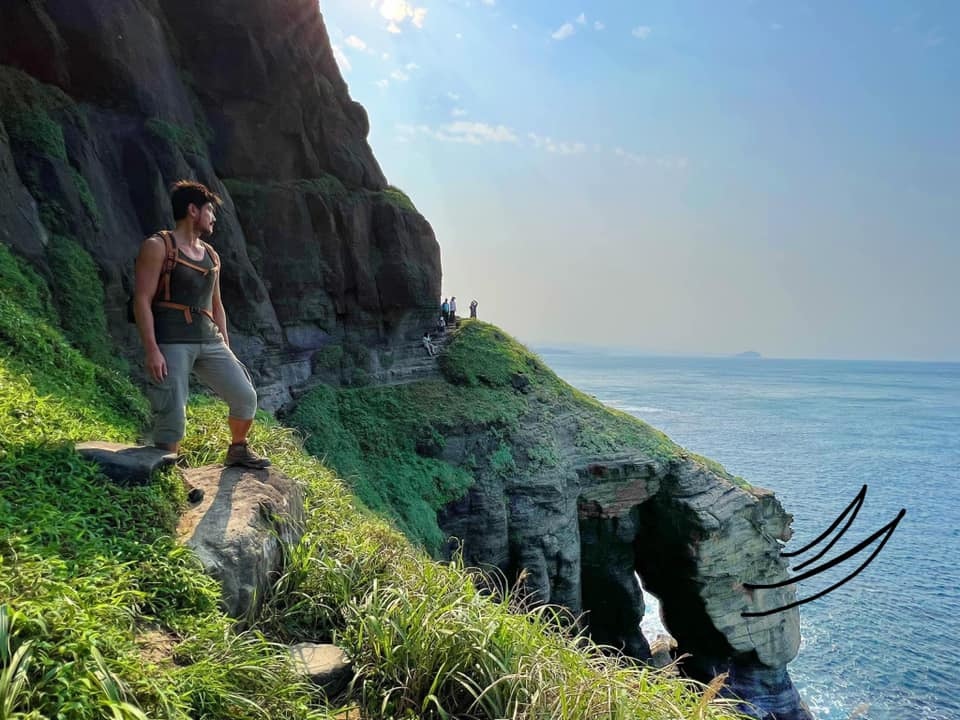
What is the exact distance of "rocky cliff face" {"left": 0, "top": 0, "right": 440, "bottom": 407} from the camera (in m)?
9.30

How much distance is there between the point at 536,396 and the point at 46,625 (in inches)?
609

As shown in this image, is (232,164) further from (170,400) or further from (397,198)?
(170,400)

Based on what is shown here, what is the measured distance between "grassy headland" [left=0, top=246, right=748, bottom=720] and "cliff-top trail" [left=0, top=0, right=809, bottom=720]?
2 cm

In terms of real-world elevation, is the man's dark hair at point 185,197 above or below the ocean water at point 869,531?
above

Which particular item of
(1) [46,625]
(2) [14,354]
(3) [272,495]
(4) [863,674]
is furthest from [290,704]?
(4) [863,674]

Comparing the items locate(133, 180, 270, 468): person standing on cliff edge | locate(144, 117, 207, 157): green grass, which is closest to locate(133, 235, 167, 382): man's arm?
locate(133, 180, 270, 468): person standing on cliff edge

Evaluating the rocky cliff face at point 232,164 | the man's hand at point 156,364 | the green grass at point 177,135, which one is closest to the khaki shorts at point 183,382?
the man's hand at point 156,364

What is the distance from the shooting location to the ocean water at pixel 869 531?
18000 mm

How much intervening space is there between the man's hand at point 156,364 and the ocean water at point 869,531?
474 centimetres

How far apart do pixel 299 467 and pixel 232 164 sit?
35.2 ft

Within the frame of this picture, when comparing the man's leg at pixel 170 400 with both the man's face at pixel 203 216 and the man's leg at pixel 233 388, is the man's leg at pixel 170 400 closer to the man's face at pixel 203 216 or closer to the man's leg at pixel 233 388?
the man's leg at pixel 233 388

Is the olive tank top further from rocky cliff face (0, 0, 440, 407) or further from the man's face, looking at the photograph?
rocky cliff face (0, 0, 440, 407)

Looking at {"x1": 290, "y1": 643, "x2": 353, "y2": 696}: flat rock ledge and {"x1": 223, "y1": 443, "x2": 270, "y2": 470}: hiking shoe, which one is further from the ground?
{"x1": 223, "y1": 443, "x2": 270, "y2": 470}: hiking shoe

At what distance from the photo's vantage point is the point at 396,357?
1702 centimetres
